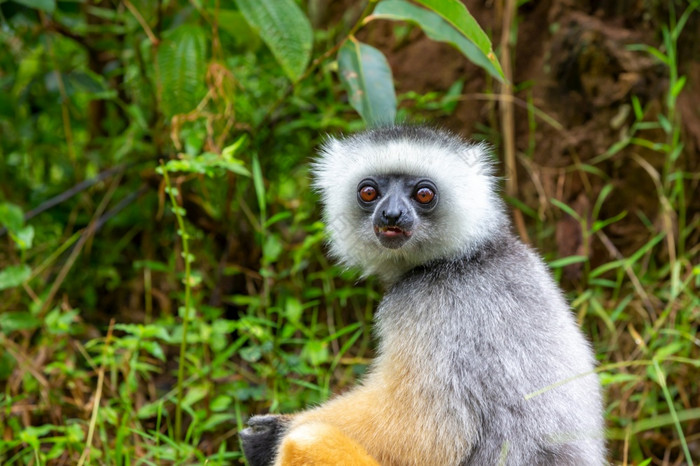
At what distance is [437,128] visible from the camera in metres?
3.67

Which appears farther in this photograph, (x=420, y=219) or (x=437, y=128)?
(x=437, y=128)

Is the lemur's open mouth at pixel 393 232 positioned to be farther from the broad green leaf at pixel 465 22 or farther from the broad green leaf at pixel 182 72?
the broad green leaf at pixel 182 72

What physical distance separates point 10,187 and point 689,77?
5.12 m

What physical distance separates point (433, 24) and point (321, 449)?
228cm

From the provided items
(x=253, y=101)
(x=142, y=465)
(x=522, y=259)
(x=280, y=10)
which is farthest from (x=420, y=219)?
(x=253, y=101)

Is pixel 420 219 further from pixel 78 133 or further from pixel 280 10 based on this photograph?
pixel 78 133

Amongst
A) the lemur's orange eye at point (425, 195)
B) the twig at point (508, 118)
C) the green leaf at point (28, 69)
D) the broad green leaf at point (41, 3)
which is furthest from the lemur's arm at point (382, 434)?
the green leaf at point (28, 69)

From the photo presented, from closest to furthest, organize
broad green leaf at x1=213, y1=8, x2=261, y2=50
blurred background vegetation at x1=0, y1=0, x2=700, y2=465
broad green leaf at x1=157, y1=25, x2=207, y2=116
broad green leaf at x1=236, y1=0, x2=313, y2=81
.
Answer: broad green leaf at x1=236, y1=0, x2=313, y2=81
blurred background vegetation at x1=0, y1=0, x2=700, y2=465
broad green leaf at x1=157, y1=25, x2=207, y2=116
broad green leaf at x1=213, y1=8, x2=261, y2=50

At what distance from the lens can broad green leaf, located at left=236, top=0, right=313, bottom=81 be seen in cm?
411

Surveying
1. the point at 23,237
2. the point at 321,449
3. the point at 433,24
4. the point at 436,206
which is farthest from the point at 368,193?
the point at 23,237

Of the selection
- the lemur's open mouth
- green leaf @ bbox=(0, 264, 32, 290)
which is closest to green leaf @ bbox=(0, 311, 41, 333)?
green leaf @ bbox=(0, 264, 32, 290)

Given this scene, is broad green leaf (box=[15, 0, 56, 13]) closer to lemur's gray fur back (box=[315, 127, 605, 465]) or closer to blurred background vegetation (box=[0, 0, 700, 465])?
blurred background vegetation (box=[0, 0, 700, 465])

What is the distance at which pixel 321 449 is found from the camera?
2795mm

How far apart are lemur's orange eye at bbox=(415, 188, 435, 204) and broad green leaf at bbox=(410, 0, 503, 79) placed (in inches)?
27.4
